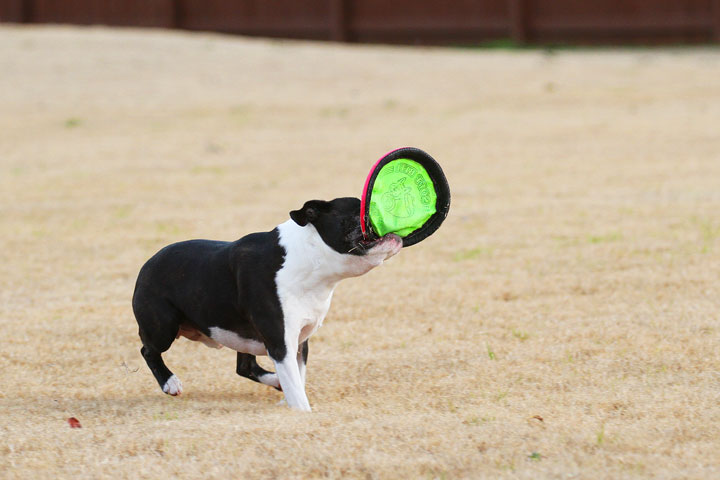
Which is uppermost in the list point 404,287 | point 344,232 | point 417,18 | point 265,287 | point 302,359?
point 417,18

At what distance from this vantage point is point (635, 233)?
25.9ft

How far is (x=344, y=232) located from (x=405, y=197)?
1.18 ft

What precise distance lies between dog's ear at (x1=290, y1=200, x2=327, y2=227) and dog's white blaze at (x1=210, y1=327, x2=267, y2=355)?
60 cm

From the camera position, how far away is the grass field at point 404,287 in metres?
3.84

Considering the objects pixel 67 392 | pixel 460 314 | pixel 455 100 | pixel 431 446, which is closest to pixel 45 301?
pixel 67 392

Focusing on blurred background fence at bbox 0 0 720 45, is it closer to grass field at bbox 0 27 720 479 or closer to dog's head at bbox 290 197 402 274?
grass field at bbox 0 27 720 479

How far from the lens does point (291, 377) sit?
14.1ft

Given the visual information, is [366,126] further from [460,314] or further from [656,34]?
[656,34]

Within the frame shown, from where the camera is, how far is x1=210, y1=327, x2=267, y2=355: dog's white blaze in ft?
14.7

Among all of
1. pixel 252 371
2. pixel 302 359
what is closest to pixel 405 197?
pixel 302 359

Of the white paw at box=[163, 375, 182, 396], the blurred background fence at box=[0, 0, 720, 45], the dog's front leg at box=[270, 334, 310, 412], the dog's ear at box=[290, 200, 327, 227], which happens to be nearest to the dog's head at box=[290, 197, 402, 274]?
the dog's ear at box=[290, 200, 327, 227]

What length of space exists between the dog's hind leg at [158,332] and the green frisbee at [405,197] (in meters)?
1.02

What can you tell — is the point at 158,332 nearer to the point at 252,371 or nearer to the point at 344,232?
the point at 252,371

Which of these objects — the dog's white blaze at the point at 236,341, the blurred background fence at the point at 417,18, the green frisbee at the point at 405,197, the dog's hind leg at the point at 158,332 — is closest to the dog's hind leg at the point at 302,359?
the dog's white blaze at the point at 236,341
